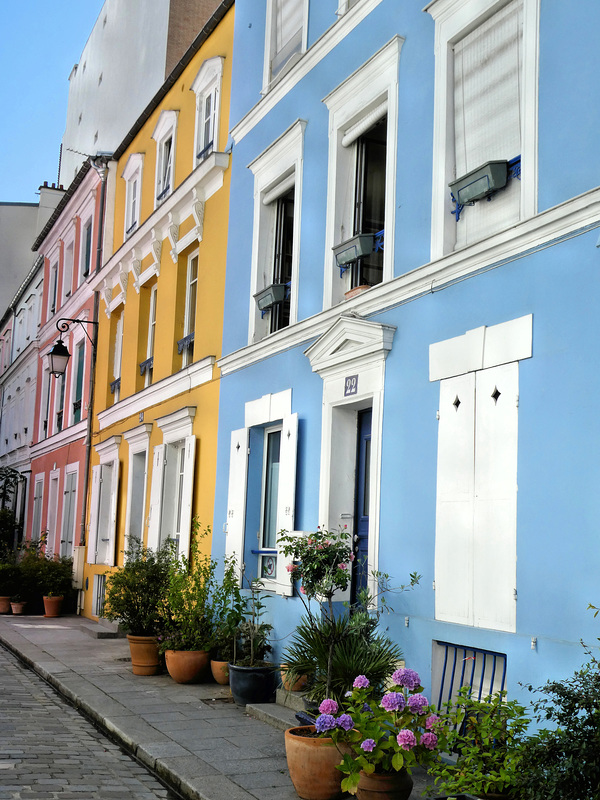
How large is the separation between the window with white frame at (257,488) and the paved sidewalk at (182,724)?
1589 millimetres

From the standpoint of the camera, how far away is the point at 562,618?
5766 mm

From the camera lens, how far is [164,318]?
1498cm

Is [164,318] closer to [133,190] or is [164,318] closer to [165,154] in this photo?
[165,154]

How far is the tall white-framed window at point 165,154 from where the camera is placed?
15305mm

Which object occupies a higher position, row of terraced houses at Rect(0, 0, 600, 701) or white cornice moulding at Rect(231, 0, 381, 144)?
white cornice moulding at Rect(231, 0, 381, 144)

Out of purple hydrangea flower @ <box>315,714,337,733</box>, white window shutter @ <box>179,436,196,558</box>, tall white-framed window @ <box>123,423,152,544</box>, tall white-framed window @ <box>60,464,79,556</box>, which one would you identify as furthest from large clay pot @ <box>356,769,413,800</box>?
tall white-framed window @ <box>60,464,79,556</box>

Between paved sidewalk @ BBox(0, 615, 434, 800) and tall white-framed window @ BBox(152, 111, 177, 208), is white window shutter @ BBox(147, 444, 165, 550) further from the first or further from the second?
tall white-framed window @ BBox(152, 111, 177, 208)

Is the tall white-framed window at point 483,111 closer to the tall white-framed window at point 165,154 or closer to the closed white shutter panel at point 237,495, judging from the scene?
the closed white shutter panel at point 237,495

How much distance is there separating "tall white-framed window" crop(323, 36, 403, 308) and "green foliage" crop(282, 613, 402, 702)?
340 centimetres

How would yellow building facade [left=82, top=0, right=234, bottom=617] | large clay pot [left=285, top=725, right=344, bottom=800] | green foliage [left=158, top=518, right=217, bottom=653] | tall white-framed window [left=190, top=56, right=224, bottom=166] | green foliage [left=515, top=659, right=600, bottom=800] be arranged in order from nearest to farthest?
green foliage [left=515, top=659, right=600, bottom=800] < large clay pot [left=285, top=725, right=344, bottom=800] < green foliage [left=158, top=518, right=217, bottom=653] < yellow building facade [left=82, top=0, right=234, bottom=617] < tall white-framed window [left=190, top=56, right=224, bottom=166]

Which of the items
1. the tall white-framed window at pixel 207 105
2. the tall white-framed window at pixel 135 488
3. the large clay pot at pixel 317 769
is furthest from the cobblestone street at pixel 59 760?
the tall white-framed window at pixel 207 105

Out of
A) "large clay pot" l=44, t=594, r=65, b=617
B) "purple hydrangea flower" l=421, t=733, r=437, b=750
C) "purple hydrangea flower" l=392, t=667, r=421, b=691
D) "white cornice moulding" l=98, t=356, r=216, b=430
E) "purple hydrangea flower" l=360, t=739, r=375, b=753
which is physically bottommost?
"large clay pot" l=44, t=594, r=65, b=617

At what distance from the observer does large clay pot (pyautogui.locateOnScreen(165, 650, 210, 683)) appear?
10203mm

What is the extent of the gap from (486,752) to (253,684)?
4071mm
